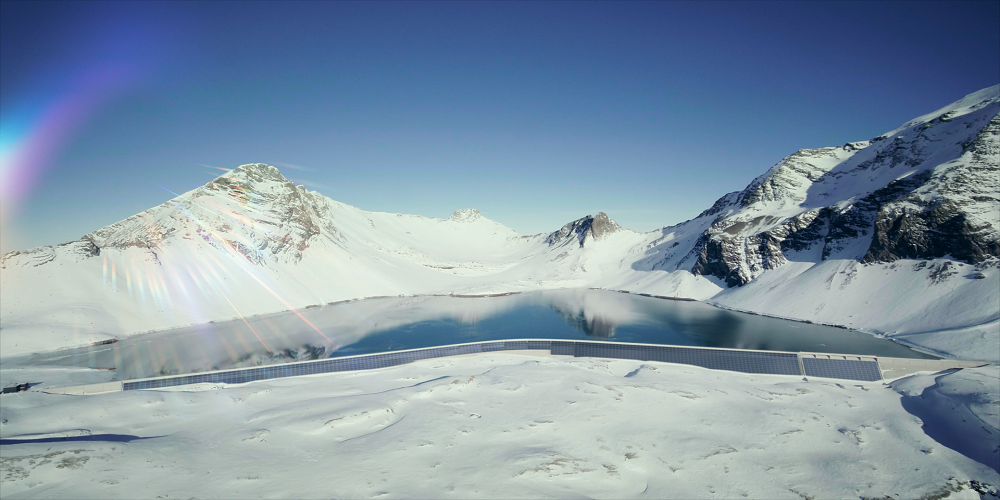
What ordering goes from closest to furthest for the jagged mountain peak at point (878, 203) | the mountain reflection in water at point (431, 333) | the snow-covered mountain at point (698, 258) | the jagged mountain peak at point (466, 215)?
1. the mountain reflection in water at point (431, 333)
2. the snow-covered mountain at point (698, 258)
3. the jagged mountain peak at point (878, 203)
4. the jagged mountain peak at point (466, 215)

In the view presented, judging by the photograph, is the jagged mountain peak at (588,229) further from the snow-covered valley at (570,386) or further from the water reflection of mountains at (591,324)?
the water reflection of mountains at (591,324)

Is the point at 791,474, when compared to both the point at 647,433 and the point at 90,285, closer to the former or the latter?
the point at 647,433

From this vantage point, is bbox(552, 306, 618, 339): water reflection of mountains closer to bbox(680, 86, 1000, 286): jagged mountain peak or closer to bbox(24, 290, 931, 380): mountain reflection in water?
bbox(24, 290, 931, 380): mountain reflection in water

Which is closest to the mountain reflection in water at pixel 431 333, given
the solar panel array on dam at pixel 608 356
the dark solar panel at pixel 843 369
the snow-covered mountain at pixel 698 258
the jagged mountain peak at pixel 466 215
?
the snow-covered mountain at pixel 698 258

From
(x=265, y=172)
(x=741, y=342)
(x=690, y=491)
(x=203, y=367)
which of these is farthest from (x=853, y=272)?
(x=265, y=172)

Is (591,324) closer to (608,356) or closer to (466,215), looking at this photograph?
(608,356)

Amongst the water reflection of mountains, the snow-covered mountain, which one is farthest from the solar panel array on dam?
the snow-covered mountain
